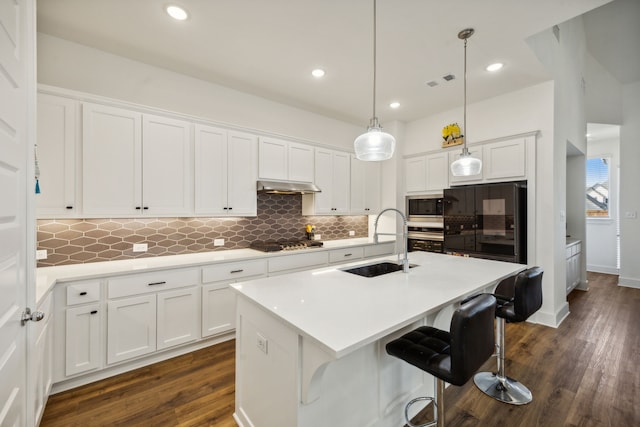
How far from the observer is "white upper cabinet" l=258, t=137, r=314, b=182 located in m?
3.43

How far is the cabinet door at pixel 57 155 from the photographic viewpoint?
2.15 m

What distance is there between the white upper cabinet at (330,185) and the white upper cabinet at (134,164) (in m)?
1.67

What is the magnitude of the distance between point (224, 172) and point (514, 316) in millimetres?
2969

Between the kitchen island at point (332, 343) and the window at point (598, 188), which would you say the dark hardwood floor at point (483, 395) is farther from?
the window at point (598, 188)

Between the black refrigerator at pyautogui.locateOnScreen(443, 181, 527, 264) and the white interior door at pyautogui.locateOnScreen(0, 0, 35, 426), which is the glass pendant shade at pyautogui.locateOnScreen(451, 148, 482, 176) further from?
the white interior door at pyautogui.locateOnScreen(0, 0, 35, 426)

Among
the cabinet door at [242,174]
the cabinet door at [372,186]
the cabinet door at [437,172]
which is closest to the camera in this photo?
the cabinet door at [242,174]

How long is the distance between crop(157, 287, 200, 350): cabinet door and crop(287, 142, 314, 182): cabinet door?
1870mm

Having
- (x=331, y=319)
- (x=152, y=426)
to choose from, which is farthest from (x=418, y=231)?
(x=152, y=426)

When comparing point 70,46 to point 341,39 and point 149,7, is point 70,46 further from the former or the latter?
point 341,39

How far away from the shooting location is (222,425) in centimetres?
176

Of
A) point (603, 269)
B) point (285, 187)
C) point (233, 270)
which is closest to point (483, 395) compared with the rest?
point (233, 270)

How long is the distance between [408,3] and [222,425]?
10.5ft

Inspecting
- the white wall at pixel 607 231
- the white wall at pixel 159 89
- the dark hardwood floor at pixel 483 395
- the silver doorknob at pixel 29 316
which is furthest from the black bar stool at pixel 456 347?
the white wall at pixel 607 231

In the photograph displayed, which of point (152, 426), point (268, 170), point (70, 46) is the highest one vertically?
point (70, 46)
